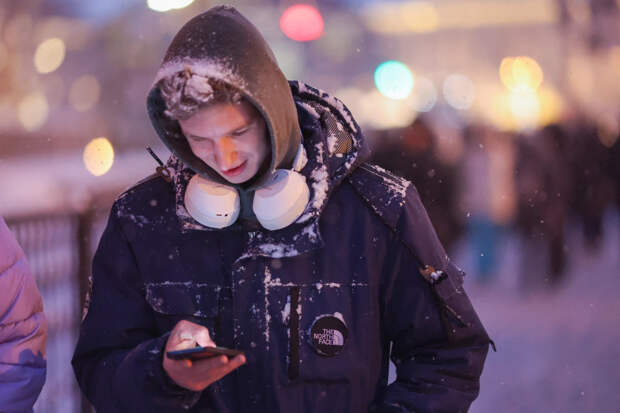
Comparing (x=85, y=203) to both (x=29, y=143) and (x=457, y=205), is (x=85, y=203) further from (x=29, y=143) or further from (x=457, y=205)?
(x=29, y=143)

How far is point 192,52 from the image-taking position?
1.93 meters

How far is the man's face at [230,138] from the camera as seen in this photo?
1.93m

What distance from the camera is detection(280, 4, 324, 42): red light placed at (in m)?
4.68

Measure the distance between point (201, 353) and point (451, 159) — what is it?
4.98 meters

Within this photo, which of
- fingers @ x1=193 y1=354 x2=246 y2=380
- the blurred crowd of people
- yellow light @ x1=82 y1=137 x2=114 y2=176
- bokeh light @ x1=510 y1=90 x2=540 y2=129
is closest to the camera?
fingers @ x1=193 y1=354 x2=246 y2=380

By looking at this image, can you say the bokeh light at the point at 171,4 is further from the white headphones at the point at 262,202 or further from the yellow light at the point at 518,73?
the yellow light at the point at 518,73

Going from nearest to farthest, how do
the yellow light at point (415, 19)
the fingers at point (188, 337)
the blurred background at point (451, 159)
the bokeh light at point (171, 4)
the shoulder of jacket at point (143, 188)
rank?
1. the fingers at point (188, 337)
2. the shoulder of jacket at point (143, 188)
3. the bokeh light at point (171, 4)
4. the blurred background at point (451, 159)
5. the yellow light at point (415, 19)

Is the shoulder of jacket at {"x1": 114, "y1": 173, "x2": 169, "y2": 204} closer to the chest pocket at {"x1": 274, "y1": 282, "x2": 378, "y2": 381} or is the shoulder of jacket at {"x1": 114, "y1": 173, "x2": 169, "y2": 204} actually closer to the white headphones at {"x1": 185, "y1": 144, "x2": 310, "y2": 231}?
the white headphones at {"x1": 185, "y1": 144, "x2": 310, "y2": 231}

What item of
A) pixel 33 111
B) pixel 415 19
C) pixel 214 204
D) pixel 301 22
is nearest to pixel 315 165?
pixel 214 204

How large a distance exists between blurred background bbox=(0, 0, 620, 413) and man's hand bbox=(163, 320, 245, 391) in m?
2.39

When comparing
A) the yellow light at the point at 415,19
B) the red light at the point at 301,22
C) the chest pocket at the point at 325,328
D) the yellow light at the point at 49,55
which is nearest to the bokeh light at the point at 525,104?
the yellow light at the point at 415,19

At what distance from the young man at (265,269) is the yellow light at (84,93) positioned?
1492cm

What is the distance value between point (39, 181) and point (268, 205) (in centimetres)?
1160

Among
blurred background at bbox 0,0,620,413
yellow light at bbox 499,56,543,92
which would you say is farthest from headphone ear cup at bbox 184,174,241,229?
yellow light at bbox 499,56,543,92
